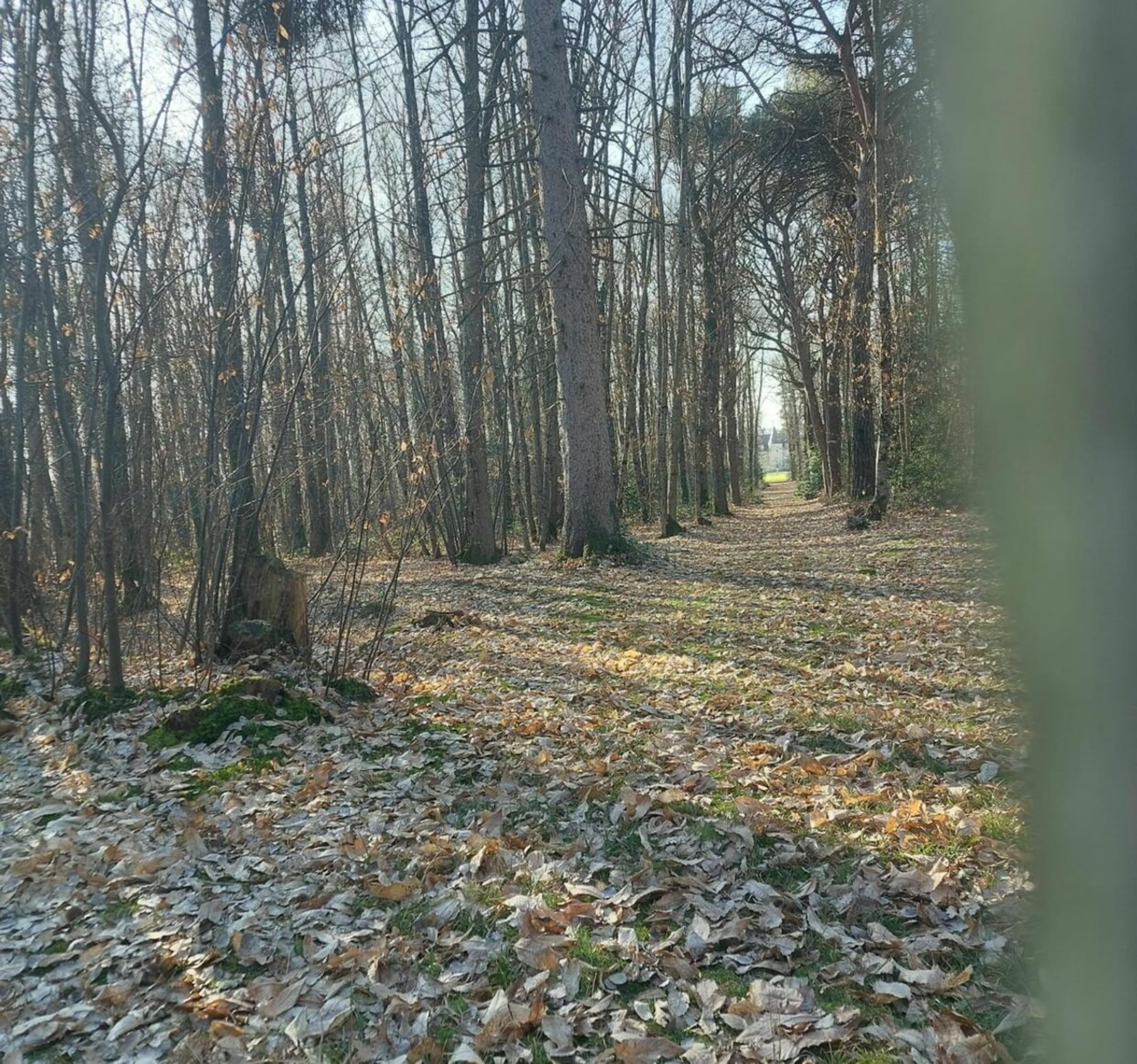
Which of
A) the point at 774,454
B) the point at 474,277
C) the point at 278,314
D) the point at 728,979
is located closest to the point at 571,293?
the point at 474,277

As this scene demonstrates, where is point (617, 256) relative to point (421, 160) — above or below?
above

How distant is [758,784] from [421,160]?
6011 mm

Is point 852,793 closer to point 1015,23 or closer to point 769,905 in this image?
point 769,905

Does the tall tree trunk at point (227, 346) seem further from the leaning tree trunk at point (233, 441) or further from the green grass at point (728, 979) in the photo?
the green grass at point (728, 979)

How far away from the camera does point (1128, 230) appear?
464 millimetres

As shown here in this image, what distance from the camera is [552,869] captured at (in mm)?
3432

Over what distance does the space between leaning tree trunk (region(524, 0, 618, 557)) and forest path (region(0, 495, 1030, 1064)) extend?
16.8 feet

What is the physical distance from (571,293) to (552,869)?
8557 mm

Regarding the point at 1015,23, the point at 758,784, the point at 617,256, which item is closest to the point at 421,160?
the point at 758,784

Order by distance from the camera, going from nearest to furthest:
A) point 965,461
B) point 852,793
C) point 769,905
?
point 965,461, point 769,905, point 852,793

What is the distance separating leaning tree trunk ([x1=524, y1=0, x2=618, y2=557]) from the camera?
10.3 m

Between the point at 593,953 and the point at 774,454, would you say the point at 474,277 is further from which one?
the point at 774,454

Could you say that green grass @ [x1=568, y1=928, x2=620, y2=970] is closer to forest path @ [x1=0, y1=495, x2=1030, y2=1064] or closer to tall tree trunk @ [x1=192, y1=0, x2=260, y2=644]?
forest path @ [x1=0, y1=495, x2=1030, y2=1064]

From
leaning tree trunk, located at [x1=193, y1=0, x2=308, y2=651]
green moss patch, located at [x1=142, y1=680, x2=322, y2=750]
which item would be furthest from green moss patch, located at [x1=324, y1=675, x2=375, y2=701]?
leaning tree trunk, located at [x1=193, y1=0, x2=308, y2=651]
